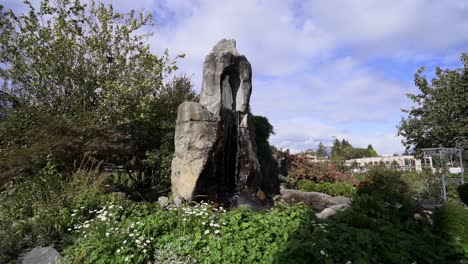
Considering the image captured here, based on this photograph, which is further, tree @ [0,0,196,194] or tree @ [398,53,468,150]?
tree @ [398,53,468,150]

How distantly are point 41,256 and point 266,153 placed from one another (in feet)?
28.6

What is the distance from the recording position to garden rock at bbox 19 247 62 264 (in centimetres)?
425

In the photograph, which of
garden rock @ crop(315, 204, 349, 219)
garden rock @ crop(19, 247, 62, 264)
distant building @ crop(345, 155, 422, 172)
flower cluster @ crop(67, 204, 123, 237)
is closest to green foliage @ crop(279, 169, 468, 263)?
garden rock @ crop(315, 204, 349, 219)

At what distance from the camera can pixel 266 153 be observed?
12328mm

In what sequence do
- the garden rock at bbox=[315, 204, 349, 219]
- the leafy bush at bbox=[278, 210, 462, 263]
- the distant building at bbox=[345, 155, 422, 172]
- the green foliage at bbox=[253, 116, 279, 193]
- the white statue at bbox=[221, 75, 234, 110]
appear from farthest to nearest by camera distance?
the distant building at bbox=[345, 155, 422, 172] < the green foliage at bbox=[253, 116, 279, 193] < the white statue at bbox=[221, 75, 234, 110] < the garden rock at bbox=[315, 204, 349, 219] < the leafy bush at bbox=[278, 210, 462, 263]

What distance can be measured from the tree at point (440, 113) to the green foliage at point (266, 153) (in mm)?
10284

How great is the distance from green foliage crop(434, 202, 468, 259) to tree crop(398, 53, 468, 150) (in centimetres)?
1513

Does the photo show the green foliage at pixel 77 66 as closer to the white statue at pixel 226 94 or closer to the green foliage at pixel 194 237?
the white statue at pixel 226 94

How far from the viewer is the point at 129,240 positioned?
407 cm

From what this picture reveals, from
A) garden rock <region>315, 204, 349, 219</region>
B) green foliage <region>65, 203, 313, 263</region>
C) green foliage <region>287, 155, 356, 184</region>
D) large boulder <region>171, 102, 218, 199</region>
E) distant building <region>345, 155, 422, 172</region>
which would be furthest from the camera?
distant building <region>345, 155, 422, 172</region>

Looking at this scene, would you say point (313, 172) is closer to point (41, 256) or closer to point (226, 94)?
point (226, 94)

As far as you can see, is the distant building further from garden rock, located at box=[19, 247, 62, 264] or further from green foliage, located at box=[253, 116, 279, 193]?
garden rock, located at box=[19, 247, 62, 264]

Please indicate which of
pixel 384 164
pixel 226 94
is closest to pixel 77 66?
pixel 226 94

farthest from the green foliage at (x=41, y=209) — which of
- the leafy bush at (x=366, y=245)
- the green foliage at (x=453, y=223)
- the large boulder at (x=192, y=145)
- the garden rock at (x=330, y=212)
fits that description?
the green foliage at (x=453, y=223)
